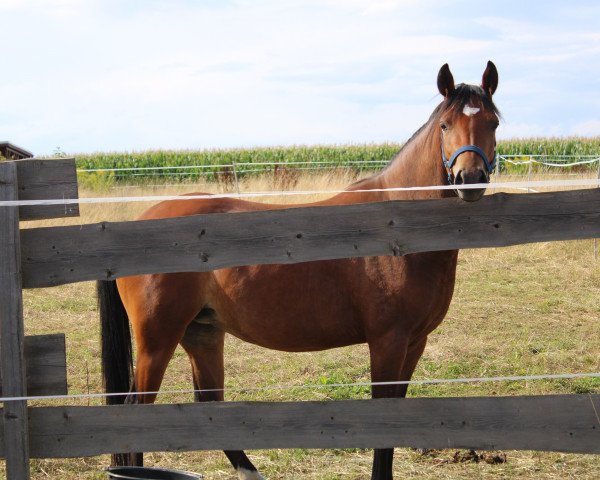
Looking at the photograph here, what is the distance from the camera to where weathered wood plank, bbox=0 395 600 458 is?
11.0 feet

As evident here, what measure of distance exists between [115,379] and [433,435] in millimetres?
2184

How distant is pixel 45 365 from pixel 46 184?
829 mm

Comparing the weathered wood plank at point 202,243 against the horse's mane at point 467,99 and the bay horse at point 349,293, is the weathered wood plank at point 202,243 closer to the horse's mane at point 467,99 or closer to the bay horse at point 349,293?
the bay horse at point 349,293

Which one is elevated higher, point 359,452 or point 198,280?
point 198,280

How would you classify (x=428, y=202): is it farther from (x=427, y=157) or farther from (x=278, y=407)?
(x=278, y=407)

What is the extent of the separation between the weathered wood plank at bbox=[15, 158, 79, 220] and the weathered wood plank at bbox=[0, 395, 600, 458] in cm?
90

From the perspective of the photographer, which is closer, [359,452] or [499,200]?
[499,200]

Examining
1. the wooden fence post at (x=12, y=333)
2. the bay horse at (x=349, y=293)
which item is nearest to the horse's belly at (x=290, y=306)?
the bay horse at (x=349, y=293)

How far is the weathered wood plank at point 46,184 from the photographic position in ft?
11.0

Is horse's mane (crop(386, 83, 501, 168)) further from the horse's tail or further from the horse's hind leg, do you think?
the horse's tail

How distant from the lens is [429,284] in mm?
3910

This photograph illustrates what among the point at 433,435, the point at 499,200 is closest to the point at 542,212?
the point at 499,200

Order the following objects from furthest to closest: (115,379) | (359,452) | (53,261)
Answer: (359,452)
(115,379)
(53,261)

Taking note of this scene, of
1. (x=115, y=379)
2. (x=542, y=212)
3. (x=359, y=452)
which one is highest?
(x=542, y=212)
